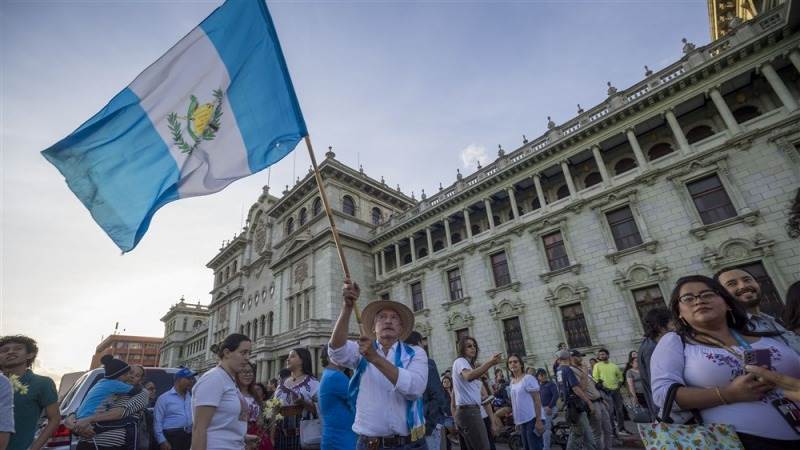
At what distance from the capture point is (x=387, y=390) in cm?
235

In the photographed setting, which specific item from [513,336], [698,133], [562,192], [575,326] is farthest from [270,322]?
[698,133]

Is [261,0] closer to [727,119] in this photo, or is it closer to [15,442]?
[15,442]

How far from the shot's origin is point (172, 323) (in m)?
49.6

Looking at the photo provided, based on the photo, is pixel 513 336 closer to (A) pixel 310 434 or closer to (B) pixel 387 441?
(A) pixel 310 434

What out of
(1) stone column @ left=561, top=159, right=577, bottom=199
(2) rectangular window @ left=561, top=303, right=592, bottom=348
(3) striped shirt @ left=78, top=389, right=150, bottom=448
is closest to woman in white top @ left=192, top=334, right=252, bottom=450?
(3) striped shirt @ left=78, top=389, right=150, bottom=448

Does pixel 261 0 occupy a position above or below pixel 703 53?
below

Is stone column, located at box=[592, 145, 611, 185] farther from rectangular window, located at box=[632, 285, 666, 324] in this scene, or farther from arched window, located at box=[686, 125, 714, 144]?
rectangular window, located at box=[632, 285, 666, 324]

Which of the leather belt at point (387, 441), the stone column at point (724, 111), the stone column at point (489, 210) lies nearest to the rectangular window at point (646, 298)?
the stone column at point (724, 111)

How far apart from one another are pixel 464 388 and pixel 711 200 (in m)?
13.5

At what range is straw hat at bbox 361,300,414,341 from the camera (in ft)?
8.91

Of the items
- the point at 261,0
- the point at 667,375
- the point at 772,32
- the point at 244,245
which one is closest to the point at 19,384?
the point at 261,0

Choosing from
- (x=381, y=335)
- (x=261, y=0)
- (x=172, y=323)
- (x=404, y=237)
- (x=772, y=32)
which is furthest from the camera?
(x=172, y=323)

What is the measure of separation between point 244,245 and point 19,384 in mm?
34989

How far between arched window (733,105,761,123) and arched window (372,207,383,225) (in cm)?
2118
